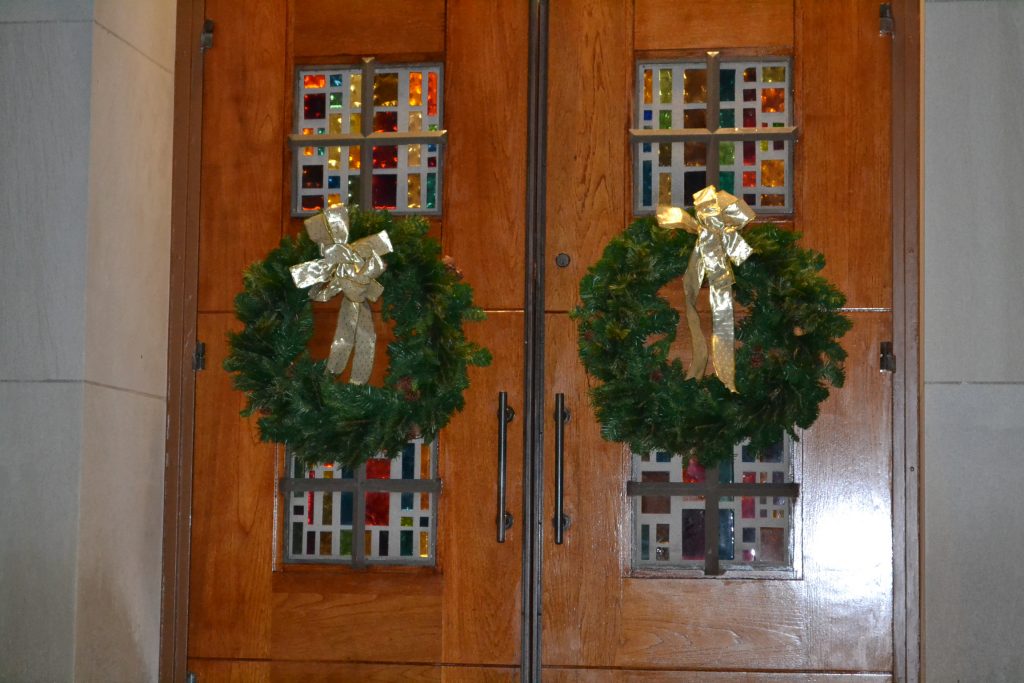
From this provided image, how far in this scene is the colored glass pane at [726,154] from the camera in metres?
3.55

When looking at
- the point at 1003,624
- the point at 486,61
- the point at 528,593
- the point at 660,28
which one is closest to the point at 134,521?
the point at 528,593

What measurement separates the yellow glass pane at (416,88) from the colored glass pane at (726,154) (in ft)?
2.69

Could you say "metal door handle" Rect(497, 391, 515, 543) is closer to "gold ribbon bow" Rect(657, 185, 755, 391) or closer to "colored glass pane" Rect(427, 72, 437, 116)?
"gold ribbon bow" Rect(657, 185, 755, 391)

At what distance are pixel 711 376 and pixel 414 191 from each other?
961 mm

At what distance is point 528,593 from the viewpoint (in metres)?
3.50

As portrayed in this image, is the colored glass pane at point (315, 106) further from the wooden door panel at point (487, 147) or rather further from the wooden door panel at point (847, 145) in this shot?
the wooden door panel at point (847, 145)

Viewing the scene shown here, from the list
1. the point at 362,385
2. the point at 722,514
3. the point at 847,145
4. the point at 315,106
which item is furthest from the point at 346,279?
the point at 847,145

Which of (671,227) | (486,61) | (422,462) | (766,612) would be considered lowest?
(766,612)

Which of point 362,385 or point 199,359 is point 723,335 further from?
point 199,359

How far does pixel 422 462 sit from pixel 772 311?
101 cm

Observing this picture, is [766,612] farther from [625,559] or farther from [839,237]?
[839,237]

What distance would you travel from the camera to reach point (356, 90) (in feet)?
12.2

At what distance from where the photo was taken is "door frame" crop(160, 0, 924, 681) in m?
3.40

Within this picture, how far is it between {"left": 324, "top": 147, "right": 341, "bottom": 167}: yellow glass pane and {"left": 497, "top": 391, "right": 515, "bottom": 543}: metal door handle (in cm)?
78
